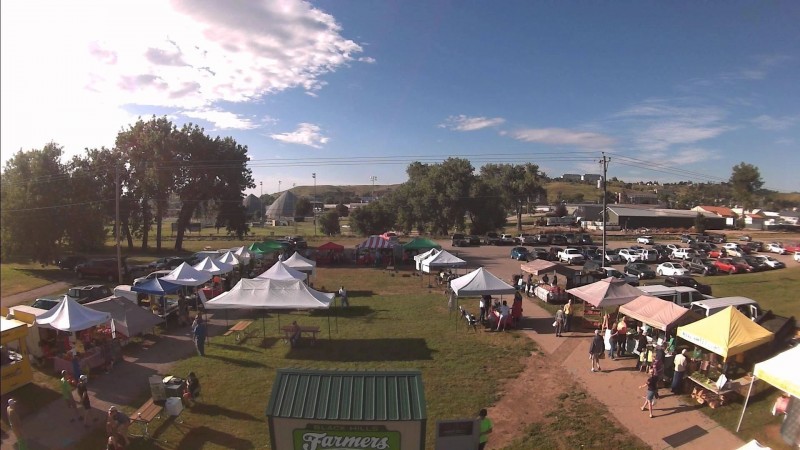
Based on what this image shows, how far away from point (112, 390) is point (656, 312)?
54.4 feet

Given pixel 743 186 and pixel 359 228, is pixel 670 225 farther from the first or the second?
pixel 359 228

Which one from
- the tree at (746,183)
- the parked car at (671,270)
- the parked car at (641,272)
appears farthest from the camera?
the tree at (746,183)

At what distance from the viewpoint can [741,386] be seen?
1114cm

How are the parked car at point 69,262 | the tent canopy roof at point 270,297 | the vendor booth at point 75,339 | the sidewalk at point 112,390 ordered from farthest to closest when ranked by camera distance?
the parked car at point 69,262, the tent canopy roof at point 270,297, the vendor booth at point 75,339, the sidewalk at point 112,390

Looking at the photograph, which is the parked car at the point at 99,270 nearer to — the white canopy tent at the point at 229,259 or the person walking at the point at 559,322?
the white canopy tent at the point at 229,259

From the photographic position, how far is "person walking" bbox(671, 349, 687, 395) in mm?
11203

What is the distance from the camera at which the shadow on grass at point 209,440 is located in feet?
30.1

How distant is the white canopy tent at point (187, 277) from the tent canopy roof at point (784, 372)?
65.6ft

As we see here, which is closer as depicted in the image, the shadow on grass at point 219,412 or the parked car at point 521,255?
the shadow on grass at point 219,412

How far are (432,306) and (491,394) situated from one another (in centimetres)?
984

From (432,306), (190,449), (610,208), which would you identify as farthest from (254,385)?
(610,208)

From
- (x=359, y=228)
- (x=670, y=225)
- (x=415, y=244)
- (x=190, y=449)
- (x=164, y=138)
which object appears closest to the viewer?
(x=190, y=449)

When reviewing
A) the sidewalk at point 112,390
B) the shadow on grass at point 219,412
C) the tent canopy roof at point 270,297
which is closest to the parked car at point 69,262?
the sidewalk at point 112,390

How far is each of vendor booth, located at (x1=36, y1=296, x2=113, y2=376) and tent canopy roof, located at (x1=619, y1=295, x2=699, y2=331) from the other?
56.0 feet
